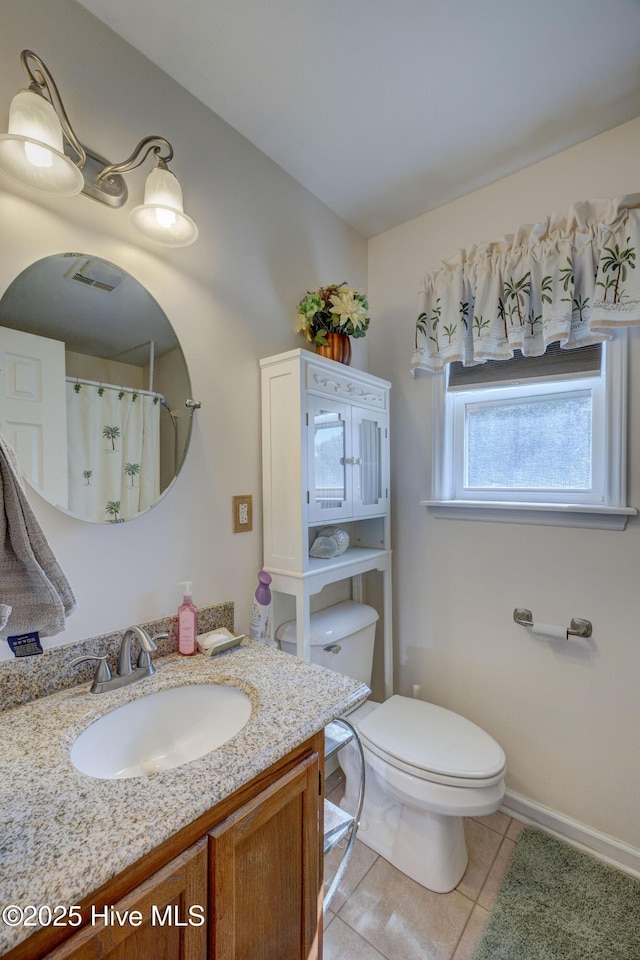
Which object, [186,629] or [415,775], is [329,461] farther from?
[415,775]

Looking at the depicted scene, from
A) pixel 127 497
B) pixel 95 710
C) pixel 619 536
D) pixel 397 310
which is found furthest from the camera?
pixel 397 310

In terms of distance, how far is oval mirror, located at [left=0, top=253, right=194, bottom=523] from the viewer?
3.02 ft

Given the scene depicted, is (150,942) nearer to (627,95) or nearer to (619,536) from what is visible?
(619,536)

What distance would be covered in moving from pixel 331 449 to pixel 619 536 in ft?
3.39

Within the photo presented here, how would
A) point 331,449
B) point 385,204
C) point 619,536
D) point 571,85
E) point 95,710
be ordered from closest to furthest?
1. point 95,710
2. point 571,85
3. point 619,536
4. point 331,449
5. point 385,204

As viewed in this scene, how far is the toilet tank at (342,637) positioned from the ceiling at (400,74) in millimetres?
1765

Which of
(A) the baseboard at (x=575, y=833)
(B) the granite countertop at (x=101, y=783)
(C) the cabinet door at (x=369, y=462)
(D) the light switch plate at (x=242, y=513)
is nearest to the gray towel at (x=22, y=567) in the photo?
(B) the granite countertop at (x=101, y=783)

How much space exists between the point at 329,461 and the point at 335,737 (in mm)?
872

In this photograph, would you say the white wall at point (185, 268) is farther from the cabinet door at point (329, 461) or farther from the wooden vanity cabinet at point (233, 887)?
the wooden vanity cabinet at point (233, 887)

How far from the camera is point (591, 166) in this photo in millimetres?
1411

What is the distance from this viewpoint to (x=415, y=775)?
1241 millimetres

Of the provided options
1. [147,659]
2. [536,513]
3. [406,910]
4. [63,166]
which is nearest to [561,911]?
[406,910]

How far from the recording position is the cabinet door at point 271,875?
66 cm

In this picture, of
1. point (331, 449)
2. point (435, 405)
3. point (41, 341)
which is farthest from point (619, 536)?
point (41, 341)
